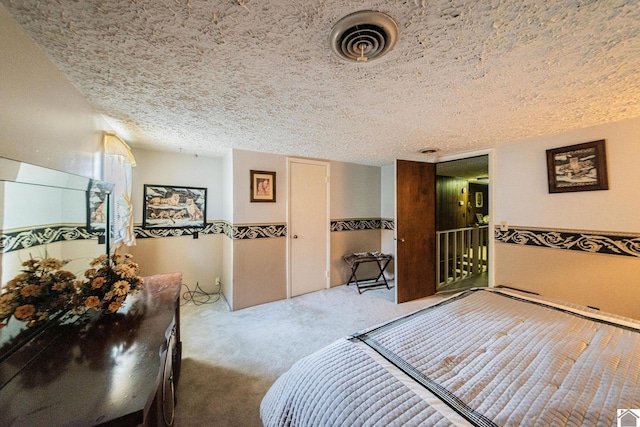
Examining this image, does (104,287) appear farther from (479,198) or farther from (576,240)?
A: (479,198)

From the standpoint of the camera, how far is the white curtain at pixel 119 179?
183 cm

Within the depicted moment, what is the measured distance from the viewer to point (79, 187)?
1.28 metres

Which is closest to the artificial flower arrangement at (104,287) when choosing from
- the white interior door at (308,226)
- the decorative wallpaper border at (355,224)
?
the white interior door at (308,226)

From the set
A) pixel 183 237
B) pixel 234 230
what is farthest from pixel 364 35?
pixel 183 237

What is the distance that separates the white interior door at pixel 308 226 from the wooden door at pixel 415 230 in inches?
43.0

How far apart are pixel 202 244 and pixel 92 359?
2479 millimetres

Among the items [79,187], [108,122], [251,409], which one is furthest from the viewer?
[108,122]

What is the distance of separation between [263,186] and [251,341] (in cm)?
180

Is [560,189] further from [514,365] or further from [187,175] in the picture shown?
[187,175]

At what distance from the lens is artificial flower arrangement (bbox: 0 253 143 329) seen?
86 centimetres

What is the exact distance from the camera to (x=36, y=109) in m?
1.02

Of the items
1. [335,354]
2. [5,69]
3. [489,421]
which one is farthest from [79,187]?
[489,421]

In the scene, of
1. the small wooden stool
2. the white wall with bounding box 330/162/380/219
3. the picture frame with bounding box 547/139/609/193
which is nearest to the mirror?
the white wall with bounding box 330/162/380/219

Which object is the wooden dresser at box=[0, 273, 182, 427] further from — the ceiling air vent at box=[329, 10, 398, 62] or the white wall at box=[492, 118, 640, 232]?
the white wall at box=[492, 118, 640, 232]
